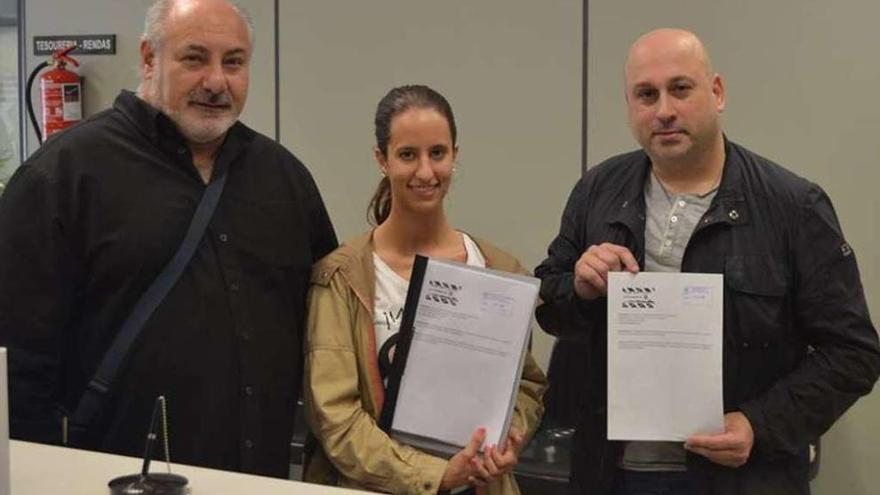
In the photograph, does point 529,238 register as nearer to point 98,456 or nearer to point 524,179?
point 524,179

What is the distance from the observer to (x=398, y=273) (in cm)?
207

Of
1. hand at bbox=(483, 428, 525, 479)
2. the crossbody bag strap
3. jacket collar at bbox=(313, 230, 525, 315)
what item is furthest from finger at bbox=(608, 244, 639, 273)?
the crossbody bag strap

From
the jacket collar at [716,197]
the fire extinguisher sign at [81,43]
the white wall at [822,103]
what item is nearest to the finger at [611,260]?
the jacket collar at [716,197]

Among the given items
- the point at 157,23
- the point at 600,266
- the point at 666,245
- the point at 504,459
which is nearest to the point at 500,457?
the point at 504,459

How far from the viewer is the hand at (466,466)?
190 cm

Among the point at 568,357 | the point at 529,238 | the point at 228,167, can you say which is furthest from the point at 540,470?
the point at 228,167

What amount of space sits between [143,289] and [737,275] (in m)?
1.21

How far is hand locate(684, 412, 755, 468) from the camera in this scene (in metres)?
1.82

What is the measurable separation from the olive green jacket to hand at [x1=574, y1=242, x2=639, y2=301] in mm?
249

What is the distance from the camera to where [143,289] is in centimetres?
200

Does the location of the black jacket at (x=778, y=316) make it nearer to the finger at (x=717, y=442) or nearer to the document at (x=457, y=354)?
the finger at (x=717, y=442)

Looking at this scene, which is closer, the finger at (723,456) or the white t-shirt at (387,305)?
the finger at (723,456)

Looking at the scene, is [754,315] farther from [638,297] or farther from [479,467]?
[479,467]

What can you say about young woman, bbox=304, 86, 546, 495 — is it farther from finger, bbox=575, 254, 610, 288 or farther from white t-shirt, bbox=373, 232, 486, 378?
finger, bbox=575, 254, 610, 288
